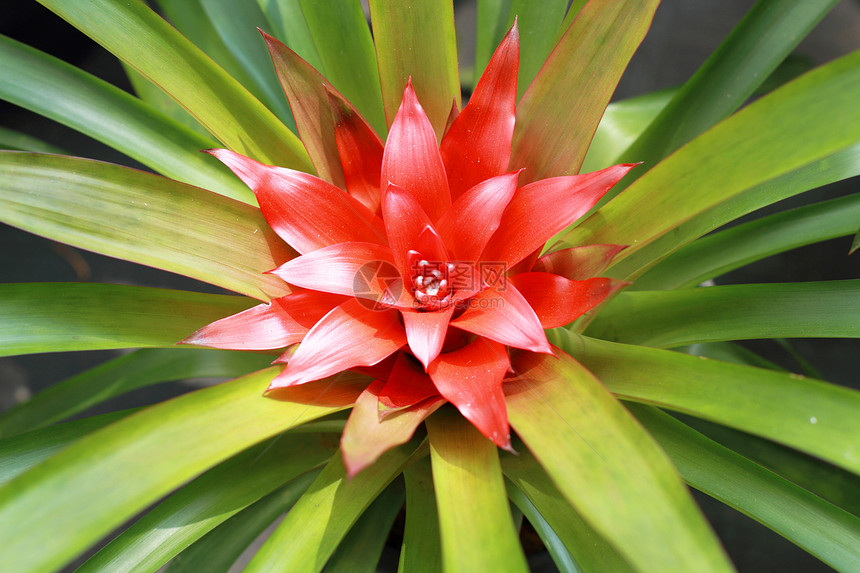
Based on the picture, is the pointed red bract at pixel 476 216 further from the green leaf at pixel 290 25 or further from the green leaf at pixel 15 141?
the green leaf at pixel 15 141

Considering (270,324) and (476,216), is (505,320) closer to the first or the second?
(476,216)

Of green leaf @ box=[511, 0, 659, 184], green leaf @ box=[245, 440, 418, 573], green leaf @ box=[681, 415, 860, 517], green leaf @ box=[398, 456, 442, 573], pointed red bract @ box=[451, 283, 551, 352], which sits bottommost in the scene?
green leaf @ box=[681, 415, 860, 517]

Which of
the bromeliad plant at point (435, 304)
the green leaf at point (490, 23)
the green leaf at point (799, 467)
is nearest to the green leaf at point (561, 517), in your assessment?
the bromeliad plant at point (435, 304)

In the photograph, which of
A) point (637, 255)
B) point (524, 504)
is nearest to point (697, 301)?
point (637, 255)

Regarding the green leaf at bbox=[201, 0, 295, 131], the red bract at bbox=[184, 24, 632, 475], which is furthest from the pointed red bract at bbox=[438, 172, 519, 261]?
the green leaf at bbox=[201, 0, 295, 131]

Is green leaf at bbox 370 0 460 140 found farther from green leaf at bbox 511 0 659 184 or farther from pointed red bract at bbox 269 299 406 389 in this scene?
pointed red bract at bbox 269 299 406 389
